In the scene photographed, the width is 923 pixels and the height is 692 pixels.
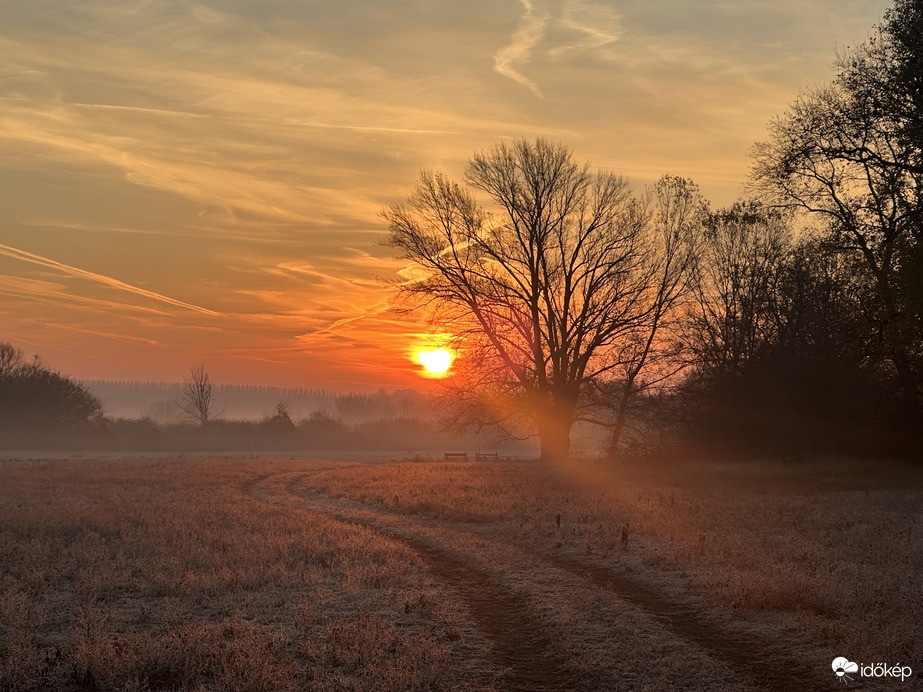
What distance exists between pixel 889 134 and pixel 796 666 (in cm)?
1877

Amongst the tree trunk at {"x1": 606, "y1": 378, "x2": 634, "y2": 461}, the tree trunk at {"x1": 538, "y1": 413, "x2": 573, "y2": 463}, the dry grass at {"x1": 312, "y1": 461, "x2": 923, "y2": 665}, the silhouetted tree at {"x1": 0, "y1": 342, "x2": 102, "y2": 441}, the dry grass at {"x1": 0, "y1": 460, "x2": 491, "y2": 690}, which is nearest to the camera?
the dry grass at {"x1": 0, "y1": 460, "x2": 491, "y2": 690}

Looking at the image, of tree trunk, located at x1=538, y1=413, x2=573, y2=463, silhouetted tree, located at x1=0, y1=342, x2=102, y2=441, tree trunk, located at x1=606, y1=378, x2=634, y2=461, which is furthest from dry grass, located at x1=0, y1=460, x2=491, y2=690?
silhouetted tree, located at x1=0, y1=342, x2=102, y2=441

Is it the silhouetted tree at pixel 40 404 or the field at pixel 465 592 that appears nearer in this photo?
the field at pixel 465 592

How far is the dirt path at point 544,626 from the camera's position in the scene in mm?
8344

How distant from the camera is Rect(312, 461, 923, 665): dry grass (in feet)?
34.6

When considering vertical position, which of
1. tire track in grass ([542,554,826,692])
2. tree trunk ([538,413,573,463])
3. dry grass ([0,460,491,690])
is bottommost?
dry grass ([0,460,491,690])
